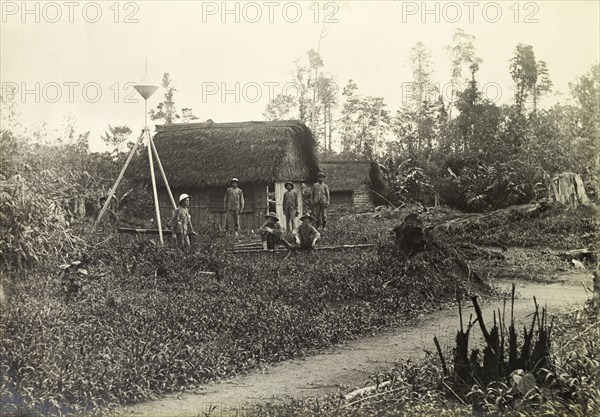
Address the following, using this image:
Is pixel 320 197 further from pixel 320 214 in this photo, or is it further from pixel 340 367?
pixel 340 367

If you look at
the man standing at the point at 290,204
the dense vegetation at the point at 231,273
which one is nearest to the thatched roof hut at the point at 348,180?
the man standing at the point at 290,204

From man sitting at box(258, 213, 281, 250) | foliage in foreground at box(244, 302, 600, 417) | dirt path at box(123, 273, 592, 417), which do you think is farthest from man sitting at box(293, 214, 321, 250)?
foliage in foreground at box(244, 302, 600, 417)

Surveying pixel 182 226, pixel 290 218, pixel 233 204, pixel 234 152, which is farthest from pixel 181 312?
pixel 234 152

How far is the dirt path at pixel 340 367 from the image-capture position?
423 centimetres

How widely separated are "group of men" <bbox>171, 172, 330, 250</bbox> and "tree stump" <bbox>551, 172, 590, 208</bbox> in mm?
3569

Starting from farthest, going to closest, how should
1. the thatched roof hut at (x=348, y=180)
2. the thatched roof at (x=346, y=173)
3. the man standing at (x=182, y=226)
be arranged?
1. the thatched roof at (x=346, y=173)
2. the thatched roof hut at (x=348, y=180)
3. the man standing at (x=182, y=226)

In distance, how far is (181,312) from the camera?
5.38m

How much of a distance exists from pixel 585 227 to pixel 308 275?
325 cm

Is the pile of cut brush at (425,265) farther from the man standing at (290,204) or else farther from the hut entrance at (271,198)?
the hut entrance at (271,198)

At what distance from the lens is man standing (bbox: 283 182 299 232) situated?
35.1ft

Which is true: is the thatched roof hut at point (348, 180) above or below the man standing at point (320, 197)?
above

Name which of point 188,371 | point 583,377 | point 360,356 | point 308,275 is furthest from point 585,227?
point 188,371

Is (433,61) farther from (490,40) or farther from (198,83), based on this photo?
(198,83)

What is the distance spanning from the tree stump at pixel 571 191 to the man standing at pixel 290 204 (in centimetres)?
546
